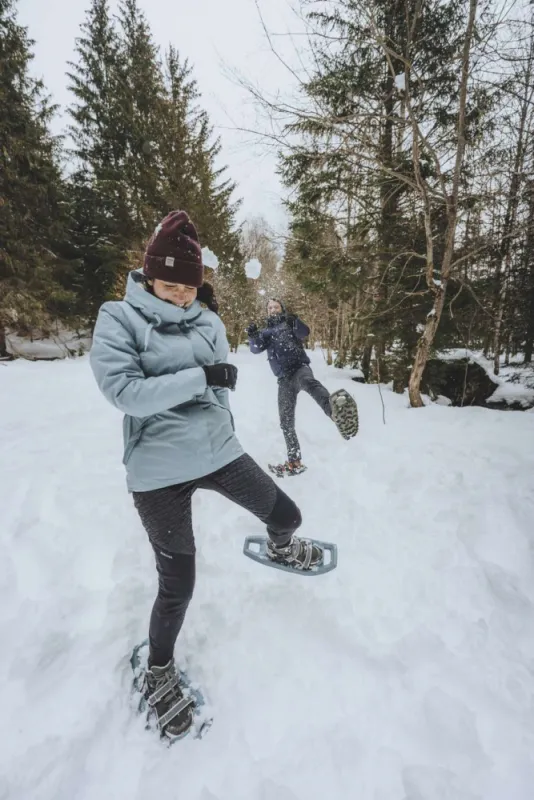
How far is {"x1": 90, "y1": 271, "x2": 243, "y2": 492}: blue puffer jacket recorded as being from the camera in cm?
150

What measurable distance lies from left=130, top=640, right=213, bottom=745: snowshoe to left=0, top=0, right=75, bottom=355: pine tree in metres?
16.8

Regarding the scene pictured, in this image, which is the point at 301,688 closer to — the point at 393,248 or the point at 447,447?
the point at 447,447

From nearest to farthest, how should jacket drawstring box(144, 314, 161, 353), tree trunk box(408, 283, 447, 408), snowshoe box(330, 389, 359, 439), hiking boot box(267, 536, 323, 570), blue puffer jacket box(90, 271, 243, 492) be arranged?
blue puffer jacket box(90, 271, 243, 492) → jacket drawstring box(144, 314, 161, 353) → hiking boot box(267, 536, 323, 570) → snowshoe box(330, 389, 359, 439) → tree trunk box(408, 283, 447, 408)

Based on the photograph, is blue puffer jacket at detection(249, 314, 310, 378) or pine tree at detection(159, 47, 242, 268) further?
pine tree at detection(159, 47, 242, 268)

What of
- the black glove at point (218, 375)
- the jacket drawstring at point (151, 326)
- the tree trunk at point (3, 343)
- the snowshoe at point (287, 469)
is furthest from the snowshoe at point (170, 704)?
the tree trunk at point (3, 343)

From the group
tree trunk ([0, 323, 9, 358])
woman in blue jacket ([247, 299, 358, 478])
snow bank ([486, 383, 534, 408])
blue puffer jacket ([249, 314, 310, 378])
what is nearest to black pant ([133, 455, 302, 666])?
woman in blue jacket ([247, 299, 358, 478])

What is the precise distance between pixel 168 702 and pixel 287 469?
9.62 ft

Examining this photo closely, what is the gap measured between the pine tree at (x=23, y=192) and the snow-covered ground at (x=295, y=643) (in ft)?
46.0

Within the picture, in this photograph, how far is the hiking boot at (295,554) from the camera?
230cm

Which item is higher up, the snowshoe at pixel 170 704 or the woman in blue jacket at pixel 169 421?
the woman in blue jacket at pixel 169 421

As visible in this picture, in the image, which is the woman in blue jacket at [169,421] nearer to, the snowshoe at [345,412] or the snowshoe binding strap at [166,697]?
the snowshoe binding strap at [166,697]

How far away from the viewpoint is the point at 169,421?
167 cm

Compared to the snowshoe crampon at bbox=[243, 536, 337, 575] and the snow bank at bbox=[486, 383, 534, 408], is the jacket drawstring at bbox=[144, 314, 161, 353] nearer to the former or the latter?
the snowshoe crampon at bbox=[243, 536, 337, 575]

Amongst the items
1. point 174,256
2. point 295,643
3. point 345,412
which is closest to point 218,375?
point 174,256
